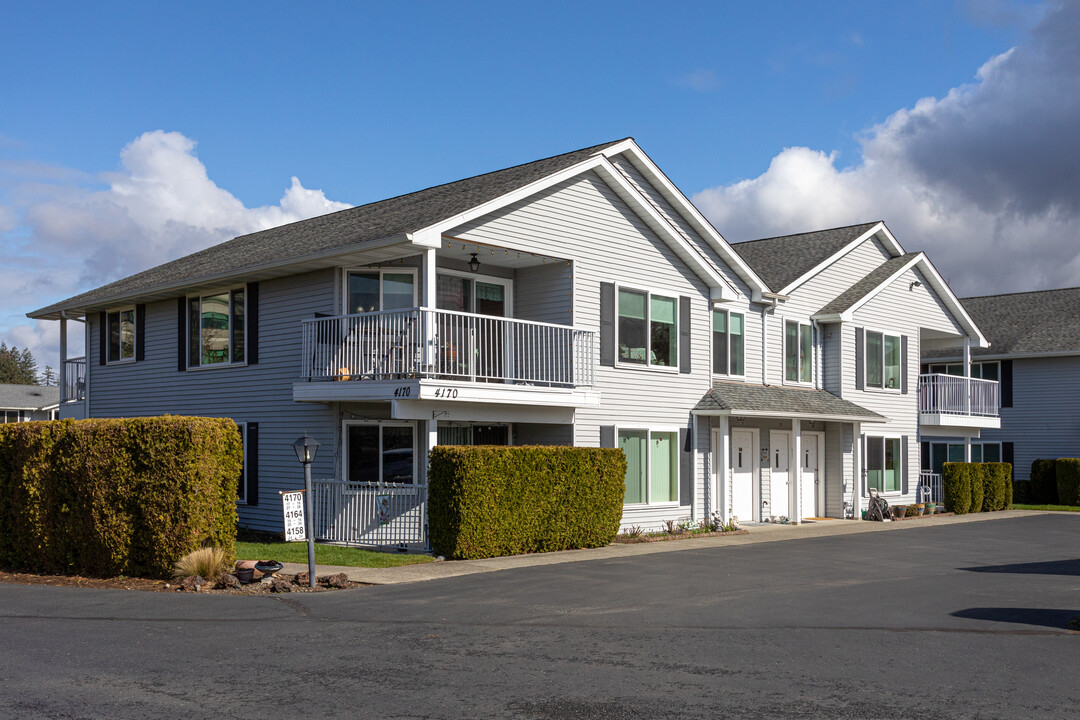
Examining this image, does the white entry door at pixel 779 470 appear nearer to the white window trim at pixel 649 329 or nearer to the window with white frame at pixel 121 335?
the white window trim at pixel 649 329

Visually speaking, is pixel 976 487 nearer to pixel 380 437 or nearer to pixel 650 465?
pixel 650 465

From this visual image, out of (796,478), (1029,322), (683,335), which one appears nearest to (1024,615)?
(683,335)

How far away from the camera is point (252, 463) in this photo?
2167 centimetres

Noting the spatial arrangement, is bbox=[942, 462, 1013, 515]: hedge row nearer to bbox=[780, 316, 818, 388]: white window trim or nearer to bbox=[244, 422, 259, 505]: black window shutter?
bbox=[780, 316, 818, 388]: white window trim

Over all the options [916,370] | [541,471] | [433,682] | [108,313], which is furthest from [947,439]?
[433,682]

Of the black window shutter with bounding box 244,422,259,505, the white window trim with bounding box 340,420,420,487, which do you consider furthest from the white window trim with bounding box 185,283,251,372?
the white window trim with bounding box 340,420,420,487

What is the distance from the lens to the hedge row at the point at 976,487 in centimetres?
3136

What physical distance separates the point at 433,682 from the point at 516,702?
88cm

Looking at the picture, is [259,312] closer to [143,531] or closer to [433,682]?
[143,531]

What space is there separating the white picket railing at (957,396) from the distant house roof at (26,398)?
45812 millimetres

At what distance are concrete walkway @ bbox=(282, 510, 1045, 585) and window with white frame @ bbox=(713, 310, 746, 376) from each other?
152 inches

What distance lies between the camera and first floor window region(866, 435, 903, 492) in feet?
96.5

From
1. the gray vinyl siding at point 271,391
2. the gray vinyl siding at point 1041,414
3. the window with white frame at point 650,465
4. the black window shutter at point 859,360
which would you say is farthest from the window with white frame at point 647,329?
the gray vinyl siding at point 1041,414

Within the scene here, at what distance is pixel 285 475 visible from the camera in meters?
20.9
